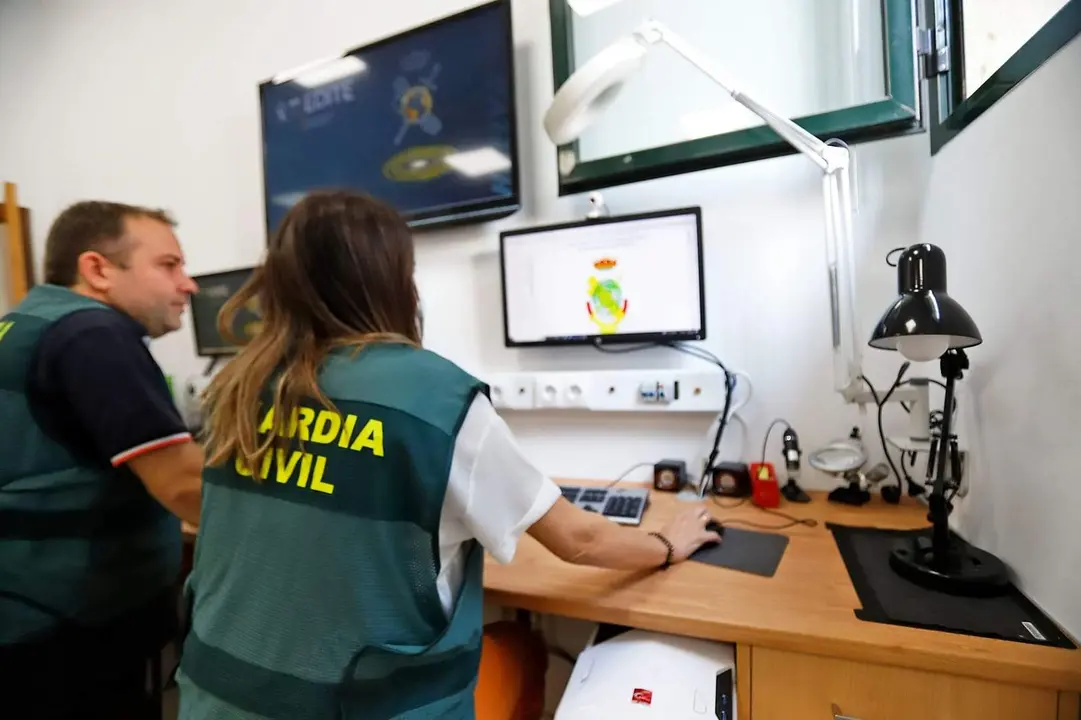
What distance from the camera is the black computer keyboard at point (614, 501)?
3.88 feet

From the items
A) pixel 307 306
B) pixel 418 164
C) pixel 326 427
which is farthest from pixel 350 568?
pixel 418 164

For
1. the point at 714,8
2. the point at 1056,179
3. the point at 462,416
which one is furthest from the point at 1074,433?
the point at 714,8

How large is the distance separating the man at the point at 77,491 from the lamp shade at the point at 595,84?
963 millimetres

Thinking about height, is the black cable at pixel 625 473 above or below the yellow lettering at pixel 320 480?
below

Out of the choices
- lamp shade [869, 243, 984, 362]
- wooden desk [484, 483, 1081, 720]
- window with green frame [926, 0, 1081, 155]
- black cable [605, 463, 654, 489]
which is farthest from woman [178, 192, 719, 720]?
window with green frame [926, 0, 1081, 155]

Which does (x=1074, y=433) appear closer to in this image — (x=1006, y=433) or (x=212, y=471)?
(x=1006, y=433)

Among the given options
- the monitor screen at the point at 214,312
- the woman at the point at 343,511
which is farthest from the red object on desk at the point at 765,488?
the monitor screen at the point at 214,312

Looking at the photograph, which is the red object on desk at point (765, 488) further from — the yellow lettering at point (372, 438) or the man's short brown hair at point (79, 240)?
the man's short brown hair at point (79, 240)

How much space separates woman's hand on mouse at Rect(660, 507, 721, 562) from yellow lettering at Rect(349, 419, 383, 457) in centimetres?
60

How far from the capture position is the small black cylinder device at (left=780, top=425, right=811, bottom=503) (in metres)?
1.27

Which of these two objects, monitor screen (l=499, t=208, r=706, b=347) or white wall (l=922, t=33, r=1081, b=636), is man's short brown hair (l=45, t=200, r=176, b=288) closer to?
monitor screen (l=499, t=208, r=706, b=347)

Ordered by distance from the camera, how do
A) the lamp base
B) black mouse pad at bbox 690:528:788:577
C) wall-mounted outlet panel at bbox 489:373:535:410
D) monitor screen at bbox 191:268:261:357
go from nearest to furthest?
the lamp base, black mouse pad at bbox 690:528:788:577, wall-mounted outlet panel at bbox 489:373:535:410, monitor screen at bbox 191:268:261:357

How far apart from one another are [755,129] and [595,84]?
44 cm

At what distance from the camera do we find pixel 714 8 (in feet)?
4.53
